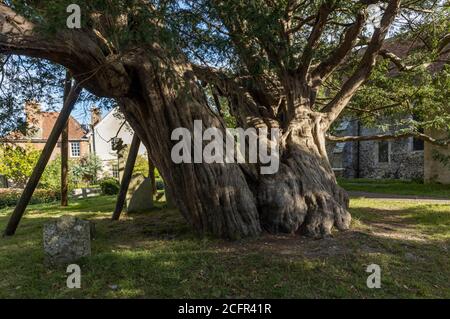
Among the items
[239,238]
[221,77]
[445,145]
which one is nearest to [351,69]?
[445,145]

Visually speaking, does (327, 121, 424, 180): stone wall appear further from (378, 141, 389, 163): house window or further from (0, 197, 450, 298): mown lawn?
(0, 197, 450, 298): mown lawn

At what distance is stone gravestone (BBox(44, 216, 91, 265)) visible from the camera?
214 inches

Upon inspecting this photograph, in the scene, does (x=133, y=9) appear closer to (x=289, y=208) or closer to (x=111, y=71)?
(x=111, y=71)

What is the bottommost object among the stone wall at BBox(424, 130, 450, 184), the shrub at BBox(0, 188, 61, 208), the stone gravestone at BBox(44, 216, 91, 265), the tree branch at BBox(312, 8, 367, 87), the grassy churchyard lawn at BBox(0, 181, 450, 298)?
the shrub at BBox(0, 188, 61, 208)

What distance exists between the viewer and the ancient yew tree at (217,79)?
486 centimetres

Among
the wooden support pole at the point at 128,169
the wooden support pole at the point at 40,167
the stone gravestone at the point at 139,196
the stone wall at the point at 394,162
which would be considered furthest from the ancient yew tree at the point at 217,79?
the stone wall at the point at 394,162

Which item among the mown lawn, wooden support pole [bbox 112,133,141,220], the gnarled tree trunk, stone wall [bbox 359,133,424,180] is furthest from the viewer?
stone wall [bbox 359,133,424,180]

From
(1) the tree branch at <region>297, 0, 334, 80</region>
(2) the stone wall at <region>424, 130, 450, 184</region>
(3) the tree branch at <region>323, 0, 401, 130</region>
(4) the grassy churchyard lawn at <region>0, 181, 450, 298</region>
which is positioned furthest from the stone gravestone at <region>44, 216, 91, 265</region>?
(2) the stone wall at <region>424, 130, 450, 184</region>

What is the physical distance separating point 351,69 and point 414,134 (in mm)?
2674

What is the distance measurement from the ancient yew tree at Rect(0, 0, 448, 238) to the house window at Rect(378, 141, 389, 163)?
15692mm

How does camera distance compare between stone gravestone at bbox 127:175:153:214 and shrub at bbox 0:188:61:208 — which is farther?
shrub at bbox 0:188:61:208

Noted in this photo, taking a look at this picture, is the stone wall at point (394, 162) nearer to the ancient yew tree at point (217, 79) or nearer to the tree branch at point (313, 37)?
the ancient yew tree at point (217, 79)

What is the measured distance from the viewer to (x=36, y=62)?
884 centimetres
